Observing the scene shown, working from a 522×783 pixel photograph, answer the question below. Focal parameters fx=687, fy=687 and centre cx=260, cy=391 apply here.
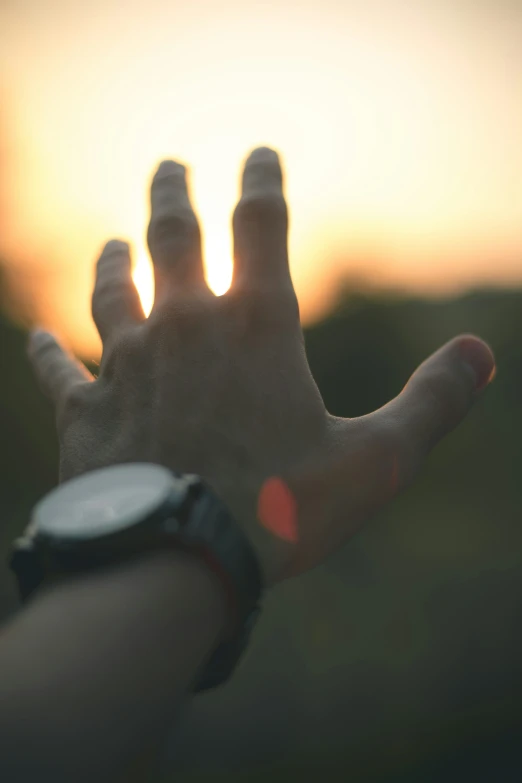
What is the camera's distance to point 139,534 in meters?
1.18

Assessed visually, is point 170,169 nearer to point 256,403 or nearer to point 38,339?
point 256,403

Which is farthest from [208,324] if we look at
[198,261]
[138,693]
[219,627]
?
[138,693]

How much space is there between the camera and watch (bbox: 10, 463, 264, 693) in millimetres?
1171

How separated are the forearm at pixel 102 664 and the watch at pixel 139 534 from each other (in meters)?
0.03

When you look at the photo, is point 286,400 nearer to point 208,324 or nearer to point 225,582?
point 208,324

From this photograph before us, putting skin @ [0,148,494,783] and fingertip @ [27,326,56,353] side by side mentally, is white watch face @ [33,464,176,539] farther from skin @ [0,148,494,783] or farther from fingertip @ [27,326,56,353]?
fingertip @ [27,326,56,353]

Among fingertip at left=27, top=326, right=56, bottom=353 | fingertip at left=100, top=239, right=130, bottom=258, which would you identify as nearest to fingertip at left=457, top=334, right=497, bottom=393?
fingertip at left=100, top=239, right=130, bottom=258

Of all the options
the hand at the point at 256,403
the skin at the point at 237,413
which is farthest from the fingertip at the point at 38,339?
the hand at the point at 256,403

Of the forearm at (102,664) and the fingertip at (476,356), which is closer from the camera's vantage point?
the forearm at (102,664)

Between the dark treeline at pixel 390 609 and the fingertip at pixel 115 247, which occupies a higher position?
the fingertip at pixel 115 247

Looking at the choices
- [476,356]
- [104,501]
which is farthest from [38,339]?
[476,356]

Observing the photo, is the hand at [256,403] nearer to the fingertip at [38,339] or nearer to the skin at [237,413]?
the skin at [237,413]

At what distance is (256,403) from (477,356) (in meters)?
0.61

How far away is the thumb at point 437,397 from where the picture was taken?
1.67 meters
